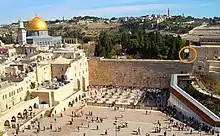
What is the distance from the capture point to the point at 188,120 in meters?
26.0

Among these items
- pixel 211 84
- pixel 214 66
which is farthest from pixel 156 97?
pixel 214 66

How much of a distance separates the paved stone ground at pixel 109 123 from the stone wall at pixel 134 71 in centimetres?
820

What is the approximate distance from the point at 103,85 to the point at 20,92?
11477 mm

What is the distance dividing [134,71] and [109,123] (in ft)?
39.5

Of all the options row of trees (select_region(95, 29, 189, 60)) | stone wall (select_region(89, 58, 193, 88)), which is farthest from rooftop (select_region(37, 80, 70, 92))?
row of trees (select_region(95, 29, 189, 60))

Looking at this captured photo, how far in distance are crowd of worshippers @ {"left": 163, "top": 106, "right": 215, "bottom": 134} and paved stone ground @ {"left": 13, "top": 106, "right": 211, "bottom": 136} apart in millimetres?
700

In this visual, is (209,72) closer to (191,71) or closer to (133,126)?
(191,71)

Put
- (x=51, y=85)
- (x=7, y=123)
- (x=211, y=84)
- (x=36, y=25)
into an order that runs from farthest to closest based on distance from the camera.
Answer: (x=36, y=25) → (x=211, y=84) → (x=51, y=85) → (x=7, y=123)

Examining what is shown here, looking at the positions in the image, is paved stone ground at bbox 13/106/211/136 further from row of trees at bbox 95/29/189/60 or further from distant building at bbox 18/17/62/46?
distant building at bbox 18/17/62/46

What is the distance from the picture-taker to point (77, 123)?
25453 mm

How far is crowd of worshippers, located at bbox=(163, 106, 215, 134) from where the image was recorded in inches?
943

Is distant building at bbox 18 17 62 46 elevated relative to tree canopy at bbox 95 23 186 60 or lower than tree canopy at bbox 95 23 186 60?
elevated

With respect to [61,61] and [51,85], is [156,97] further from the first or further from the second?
→ [51,85]

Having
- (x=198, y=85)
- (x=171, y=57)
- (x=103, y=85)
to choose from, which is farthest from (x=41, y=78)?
(x=171, y=57)
